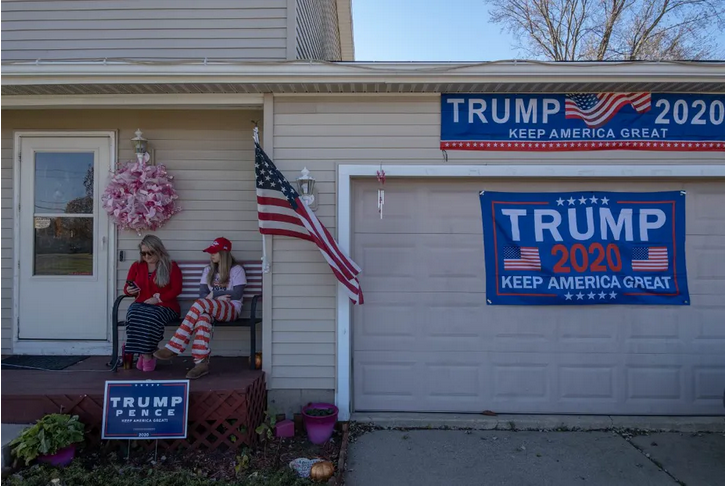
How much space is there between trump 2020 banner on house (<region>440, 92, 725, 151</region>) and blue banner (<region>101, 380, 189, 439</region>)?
2.94 meters

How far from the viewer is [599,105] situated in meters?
4.77

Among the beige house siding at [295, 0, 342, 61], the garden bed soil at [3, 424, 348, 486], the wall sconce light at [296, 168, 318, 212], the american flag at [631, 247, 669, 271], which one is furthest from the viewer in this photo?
the beige house siding at [295, 0, 342, 61]

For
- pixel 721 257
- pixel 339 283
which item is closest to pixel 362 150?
pixel 339 283

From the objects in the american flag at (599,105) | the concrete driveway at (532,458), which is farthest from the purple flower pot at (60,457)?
the american flag at (599,105)

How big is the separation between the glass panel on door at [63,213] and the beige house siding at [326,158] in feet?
6.99

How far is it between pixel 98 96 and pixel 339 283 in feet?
8.82

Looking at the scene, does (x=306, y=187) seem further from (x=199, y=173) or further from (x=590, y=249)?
(x=590, y=249)

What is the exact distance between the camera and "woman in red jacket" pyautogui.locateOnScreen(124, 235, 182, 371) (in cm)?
473

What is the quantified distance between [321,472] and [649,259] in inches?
130

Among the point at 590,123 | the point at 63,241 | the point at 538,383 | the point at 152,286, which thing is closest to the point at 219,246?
the point at 152,286

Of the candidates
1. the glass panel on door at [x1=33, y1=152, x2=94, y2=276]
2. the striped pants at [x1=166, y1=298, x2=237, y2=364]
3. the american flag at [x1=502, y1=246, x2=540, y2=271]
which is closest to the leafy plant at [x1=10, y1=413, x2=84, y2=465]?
the striped pants at [x1=166, y1=298, x2=237, y2=364]

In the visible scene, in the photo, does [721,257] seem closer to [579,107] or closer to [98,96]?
[579,107]

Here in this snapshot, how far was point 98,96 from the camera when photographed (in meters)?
4.89

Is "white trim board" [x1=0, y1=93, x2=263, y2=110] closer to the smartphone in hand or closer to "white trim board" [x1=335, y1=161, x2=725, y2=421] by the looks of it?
"white trim board" [x1=335, y1=161, x2=725, y2=421]
